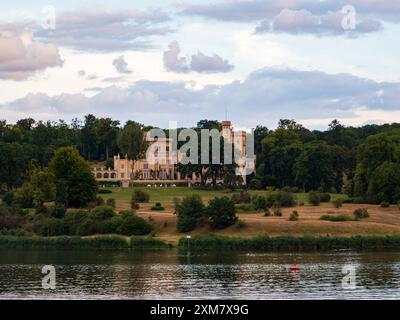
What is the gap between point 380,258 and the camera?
7431 cm

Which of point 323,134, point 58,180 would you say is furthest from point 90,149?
point 58,180

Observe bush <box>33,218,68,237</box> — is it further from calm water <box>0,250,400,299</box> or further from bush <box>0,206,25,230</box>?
calm water <box>0,250,400,299</box>

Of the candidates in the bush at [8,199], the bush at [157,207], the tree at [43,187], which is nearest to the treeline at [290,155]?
the bush at [8,199]

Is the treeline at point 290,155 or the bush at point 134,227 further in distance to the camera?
the treeline at point 290,155

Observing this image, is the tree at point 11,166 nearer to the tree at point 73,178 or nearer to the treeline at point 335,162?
the tree at point 73,178

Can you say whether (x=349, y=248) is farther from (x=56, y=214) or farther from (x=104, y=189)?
(x=104, y=189)

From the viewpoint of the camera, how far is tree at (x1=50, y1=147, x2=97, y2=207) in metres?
112

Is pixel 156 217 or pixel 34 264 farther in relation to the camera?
pixel 156 217

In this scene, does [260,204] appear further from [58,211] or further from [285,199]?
[58,211]

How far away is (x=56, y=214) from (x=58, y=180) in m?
9.73

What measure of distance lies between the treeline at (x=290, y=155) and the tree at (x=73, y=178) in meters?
15.6

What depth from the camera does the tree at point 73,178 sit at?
11181 centimetres
